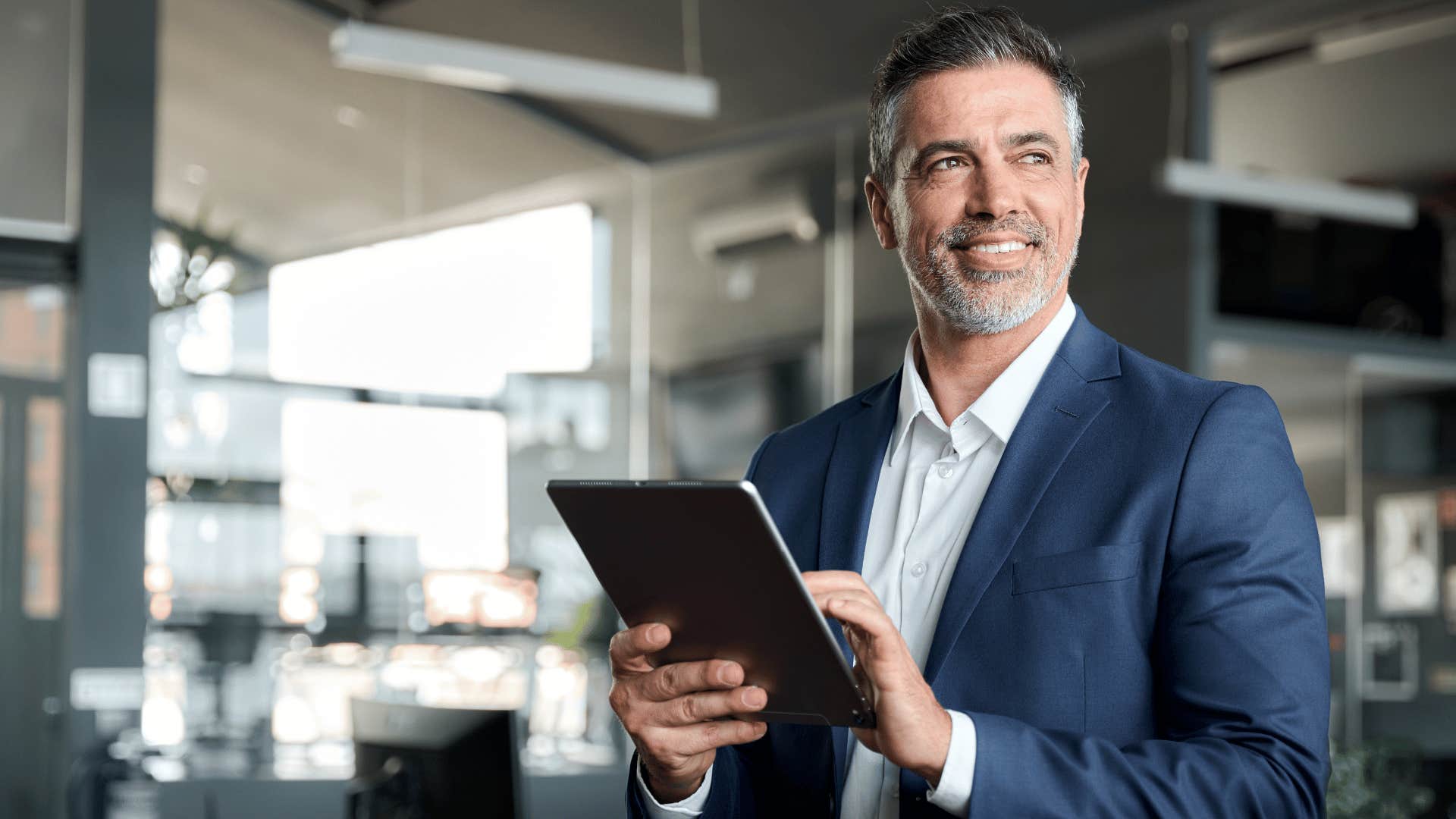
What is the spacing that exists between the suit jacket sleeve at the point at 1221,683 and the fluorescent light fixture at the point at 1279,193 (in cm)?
409

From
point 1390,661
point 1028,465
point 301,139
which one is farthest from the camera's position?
point 1390,661

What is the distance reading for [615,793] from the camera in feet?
21.5

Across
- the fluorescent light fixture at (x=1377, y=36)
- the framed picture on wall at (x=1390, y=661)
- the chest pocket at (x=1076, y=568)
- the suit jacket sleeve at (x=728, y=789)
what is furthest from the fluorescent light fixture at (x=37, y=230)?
the framed picture on wall at (x=1390, y=661)

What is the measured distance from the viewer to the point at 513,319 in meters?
6.67

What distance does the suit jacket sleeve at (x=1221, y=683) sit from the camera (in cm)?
127

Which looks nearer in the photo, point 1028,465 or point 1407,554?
point 1028,465

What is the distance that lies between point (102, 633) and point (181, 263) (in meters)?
1.50

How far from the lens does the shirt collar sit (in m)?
1.60

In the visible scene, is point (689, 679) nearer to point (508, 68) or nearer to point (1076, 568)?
point (1076, 568)

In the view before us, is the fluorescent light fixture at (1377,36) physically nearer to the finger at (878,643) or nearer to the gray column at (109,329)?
the gray column at (109,329)

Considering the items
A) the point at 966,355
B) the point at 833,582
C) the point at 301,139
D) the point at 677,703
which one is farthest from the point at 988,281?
the point at 301,139

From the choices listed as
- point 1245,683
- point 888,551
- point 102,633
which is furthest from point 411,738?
point 102,633

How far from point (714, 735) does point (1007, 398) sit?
506 millimetres

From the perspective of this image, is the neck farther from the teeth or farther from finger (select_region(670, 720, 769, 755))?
finger (select_region(670, 720, 769, 755))
